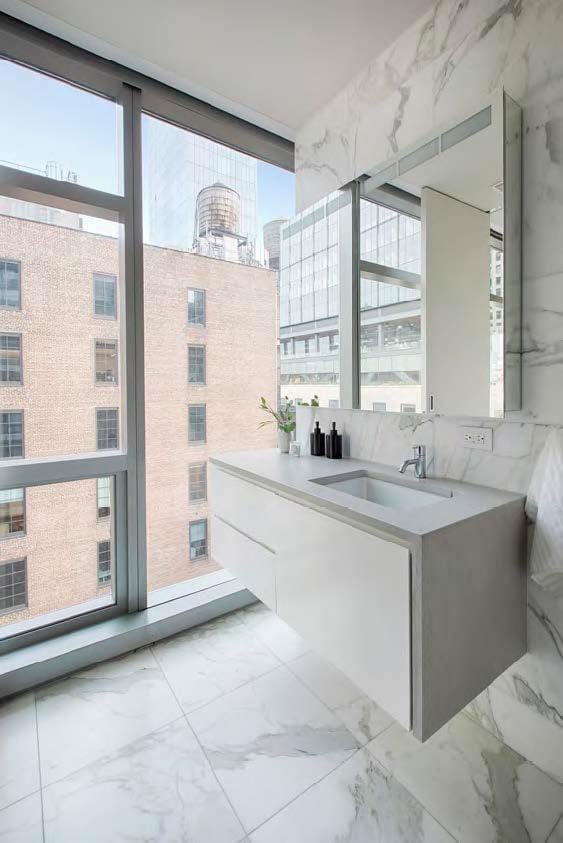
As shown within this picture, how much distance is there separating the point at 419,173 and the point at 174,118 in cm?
132

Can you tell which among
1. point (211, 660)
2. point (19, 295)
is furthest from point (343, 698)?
point (19, 295)

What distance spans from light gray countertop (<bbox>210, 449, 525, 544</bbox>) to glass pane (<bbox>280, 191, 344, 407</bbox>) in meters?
0.44

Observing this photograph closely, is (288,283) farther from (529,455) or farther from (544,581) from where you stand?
(544,581)

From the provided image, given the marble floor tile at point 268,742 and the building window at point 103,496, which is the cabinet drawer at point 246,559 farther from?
the building window at point 103,496

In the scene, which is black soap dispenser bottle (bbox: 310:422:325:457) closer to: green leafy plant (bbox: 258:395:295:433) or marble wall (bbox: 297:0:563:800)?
green leafy plant (bbox: 258:395:295:433)

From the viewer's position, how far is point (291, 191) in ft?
8.37

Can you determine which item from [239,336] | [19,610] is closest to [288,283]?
[239,336]

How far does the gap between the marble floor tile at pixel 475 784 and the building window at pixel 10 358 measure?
2024mm

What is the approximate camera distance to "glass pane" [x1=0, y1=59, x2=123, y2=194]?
182 cm

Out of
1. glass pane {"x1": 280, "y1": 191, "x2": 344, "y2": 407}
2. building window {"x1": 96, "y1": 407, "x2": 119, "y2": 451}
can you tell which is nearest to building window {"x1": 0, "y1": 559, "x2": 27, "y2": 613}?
building window {"x1": 96, "y1": 407, "x2": 119, "y2": 451}

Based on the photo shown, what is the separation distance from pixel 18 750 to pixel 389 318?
215 centimetres

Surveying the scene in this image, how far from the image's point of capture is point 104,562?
2109 mm

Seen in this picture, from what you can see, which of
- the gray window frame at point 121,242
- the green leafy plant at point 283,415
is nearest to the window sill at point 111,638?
the gray window frame at point 121,242

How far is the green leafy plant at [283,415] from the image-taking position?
2.28 metres
